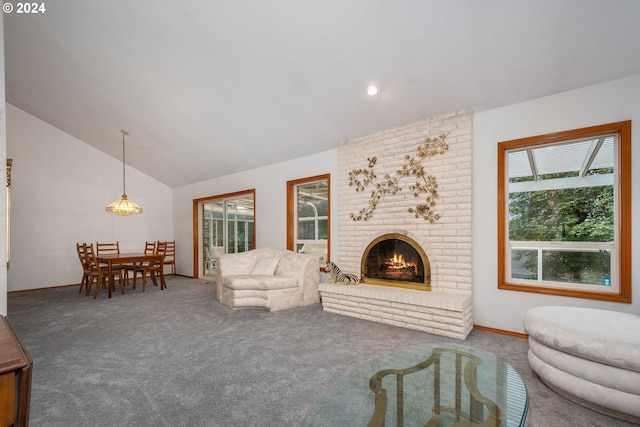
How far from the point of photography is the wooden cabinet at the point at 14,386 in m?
0.80

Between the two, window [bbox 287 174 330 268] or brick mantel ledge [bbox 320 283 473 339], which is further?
window [bbox 287 174 330 268]

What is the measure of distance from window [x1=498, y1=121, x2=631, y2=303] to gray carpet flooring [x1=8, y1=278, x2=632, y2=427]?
79 cm

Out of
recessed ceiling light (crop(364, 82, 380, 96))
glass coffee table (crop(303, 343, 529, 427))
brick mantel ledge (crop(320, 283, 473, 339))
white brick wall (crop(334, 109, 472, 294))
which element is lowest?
brick mantel ledge (crop(320, 283, 473, 339))

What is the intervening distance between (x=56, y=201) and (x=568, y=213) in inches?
341

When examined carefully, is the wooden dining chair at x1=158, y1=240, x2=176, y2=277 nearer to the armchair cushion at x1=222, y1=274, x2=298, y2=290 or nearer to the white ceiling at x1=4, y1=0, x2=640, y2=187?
the white ceiling at x1=4, y1=0, x2=640, y2=187

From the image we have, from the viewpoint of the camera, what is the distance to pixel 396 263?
13.1ft

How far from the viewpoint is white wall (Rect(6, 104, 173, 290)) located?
585 cm

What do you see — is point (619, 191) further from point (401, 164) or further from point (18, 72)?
point (18, 72)

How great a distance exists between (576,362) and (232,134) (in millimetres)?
4871

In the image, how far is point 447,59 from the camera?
2818 mm

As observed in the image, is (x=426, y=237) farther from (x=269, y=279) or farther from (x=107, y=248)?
(x=107, y=248)

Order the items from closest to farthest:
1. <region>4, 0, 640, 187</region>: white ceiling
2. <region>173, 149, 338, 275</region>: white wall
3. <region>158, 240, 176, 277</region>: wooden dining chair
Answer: <region>4, 0, 640, 187</region>: white ceiling, <region>173, 149, 338, 275</region>: white wall, <region>158, 240, 176, 277</region>: wooden dining chair

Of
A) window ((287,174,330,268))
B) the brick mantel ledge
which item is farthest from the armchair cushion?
window ((287,174,330,268))

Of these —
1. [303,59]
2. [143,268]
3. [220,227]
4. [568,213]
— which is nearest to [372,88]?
[303,59]
